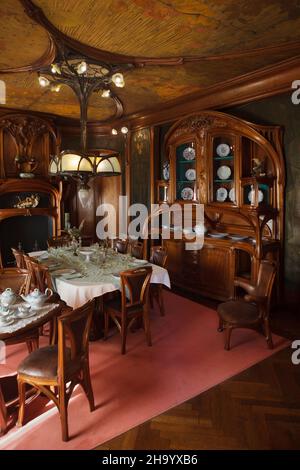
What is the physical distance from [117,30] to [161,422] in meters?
3.41

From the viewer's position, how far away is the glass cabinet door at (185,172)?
5633 millimetres

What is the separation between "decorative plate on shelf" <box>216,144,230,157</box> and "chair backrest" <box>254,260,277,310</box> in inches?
80.2

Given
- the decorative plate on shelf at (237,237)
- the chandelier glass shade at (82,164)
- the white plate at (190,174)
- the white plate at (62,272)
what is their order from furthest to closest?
the white plate at (190,174)
the decorative plate on shelf at (237,237)
the white plate at (62,272)
the chandelier glass shade at (82,164)

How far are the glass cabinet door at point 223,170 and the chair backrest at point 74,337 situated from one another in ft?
10.7

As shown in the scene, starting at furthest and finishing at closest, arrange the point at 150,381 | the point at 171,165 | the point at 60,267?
the point at 171,165, the point at 60,267, the point at 150,381

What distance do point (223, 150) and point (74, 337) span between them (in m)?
3.79

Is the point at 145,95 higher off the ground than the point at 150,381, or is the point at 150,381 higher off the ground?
the point at 145,95

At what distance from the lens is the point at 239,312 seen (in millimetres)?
3600

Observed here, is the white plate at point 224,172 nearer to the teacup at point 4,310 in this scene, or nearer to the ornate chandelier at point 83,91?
the ornate chandelier at point 83,91

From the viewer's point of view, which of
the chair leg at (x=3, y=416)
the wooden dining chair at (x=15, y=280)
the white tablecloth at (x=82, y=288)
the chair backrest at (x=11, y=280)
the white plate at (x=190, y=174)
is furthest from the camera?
the white plate at (x=190, y=174)

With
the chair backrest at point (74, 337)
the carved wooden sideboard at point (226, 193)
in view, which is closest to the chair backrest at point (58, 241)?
the carved wooden sideboard at point (226, 193)

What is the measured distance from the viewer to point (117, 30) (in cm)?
313

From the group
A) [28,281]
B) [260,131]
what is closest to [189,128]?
[260,131]

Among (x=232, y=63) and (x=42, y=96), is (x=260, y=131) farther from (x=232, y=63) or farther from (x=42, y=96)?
(x=42, y=96)
